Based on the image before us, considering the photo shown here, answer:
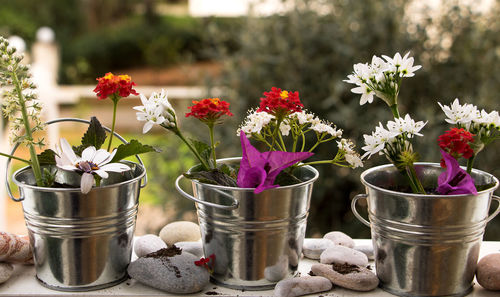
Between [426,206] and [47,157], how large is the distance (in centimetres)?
89

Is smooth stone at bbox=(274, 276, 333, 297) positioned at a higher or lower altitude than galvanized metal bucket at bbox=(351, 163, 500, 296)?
lower

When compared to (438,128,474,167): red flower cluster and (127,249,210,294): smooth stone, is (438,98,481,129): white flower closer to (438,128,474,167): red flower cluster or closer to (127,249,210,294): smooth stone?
(438,128,474,167): red flower cluster

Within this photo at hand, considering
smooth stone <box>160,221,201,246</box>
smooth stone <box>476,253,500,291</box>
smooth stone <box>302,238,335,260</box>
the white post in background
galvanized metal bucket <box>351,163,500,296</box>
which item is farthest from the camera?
the white post in background

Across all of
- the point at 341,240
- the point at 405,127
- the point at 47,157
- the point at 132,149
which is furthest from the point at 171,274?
the point at 405,127

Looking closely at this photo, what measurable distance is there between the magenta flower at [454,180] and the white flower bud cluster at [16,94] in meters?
0.91

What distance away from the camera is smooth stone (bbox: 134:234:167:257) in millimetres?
1520

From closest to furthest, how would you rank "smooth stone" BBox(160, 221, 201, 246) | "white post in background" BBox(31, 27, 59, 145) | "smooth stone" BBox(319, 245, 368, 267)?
"smooth stone" BBox(319, 245, 368, 267)
"smooth stone" BBox(160, 221, 201, 246)
"white post in background" BBox(31, 27, 59, 145)

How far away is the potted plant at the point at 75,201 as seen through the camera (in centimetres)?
127

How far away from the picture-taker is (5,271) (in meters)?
1.39

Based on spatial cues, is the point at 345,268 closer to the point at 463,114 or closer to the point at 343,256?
the point at 343,256

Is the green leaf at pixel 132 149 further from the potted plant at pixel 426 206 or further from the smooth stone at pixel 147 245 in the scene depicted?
the potted plant at pixel 426 206

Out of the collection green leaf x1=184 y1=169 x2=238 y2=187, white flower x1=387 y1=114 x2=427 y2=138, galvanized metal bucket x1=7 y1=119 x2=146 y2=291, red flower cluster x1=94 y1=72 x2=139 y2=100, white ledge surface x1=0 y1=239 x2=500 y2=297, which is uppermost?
red flower cluster x1=94 y1=72 x2=139 y2=100

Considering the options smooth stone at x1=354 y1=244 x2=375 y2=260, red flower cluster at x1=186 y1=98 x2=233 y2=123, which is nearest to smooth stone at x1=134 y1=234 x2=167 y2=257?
red flower cluster at x1=186 y1=98 x2=233 y2=123

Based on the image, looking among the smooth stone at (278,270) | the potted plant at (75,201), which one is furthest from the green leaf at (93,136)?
the smooth stone at (278,270)
